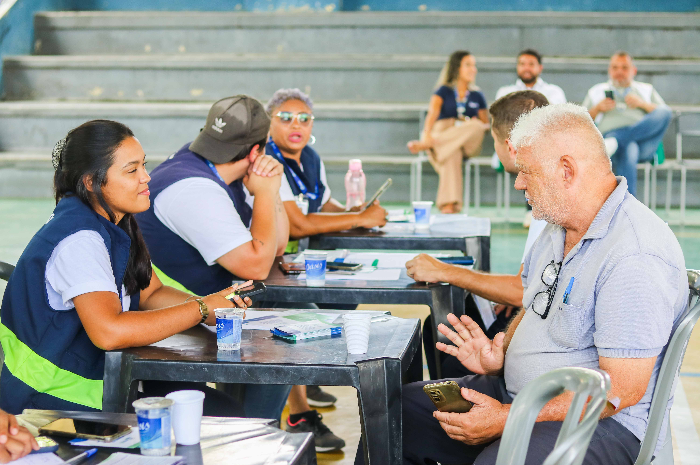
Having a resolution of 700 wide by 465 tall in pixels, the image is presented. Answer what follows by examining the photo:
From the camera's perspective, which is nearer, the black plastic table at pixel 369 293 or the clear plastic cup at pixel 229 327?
the clear plastic cup at pixel 229 327

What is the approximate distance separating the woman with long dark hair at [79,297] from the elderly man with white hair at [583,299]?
0.72 meters

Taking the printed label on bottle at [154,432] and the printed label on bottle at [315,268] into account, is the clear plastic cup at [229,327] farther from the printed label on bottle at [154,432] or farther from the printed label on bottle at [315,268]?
the printed label on bottle at [315,268]

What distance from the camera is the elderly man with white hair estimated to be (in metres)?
1.65

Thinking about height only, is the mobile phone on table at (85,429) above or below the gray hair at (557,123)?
below

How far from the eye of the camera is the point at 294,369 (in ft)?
5.70

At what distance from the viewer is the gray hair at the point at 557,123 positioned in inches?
72.4

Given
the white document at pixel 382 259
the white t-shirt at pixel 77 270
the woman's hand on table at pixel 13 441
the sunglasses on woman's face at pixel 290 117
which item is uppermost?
the sunglasses on woman's face at pixel 290 117

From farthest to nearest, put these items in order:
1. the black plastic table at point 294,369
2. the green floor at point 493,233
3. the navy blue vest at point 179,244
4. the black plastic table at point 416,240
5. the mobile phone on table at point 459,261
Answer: the green floor at point 493,233 → the black plastic table at point 416,240 → the mobile phone on table at point 459,261 → the navy blue vest at point 179,244 → the black plastic table at point 294,369

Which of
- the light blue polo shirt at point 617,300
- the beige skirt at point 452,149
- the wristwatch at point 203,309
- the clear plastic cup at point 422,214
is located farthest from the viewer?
the beige skirt at point 452,149

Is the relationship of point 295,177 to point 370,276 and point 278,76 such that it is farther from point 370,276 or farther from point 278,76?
point 278,76

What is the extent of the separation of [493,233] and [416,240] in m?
3.92

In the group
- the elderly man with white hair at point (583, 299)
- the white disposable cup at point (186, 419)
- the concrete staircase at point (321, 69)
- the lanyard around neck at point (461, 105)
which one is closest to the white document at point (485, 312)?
the elderly man with white hair at point (583, 299)

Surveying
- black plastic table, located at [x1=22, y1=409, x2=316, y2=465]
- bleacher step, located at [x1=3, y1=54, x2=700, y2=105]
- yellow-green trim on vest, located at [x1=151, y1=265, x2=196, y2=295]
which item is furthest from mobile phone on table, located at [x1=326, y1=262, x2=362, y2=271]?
bleacher step, located at [x1=3, y1=54, x2=700, y2=105]

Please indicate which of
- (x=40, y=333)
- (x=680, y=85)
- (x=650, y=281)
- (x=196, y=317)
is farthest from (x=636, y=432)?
(x=680, y=85)
